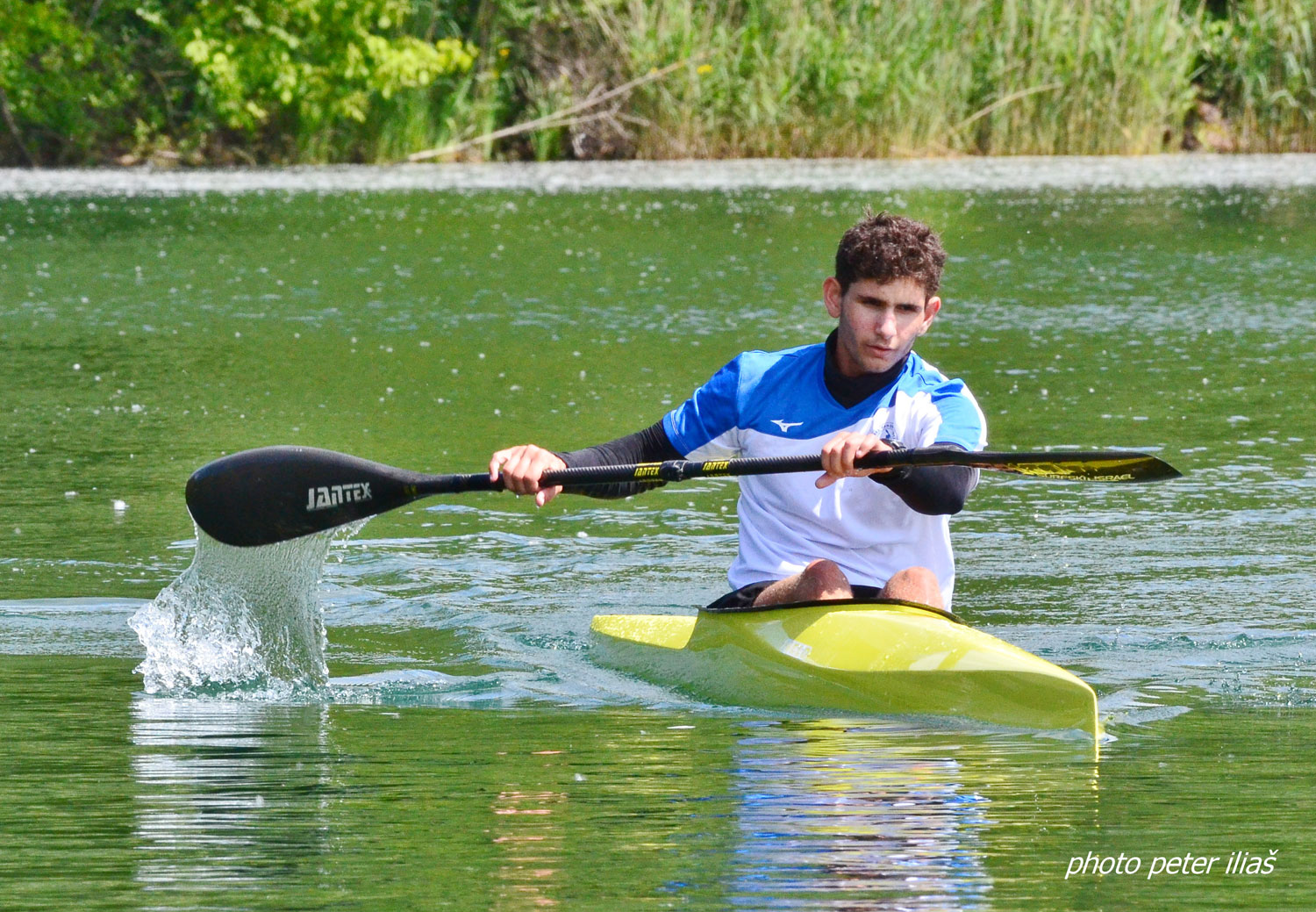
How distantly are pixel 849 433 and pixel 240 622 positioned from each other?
82.5 inches

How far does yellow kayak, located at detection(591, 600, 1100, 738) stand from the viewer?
508 centimetres

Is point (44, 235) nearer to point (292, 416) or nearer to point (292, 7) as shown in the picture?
point (292, 7)

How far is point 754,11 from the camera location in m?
24.8

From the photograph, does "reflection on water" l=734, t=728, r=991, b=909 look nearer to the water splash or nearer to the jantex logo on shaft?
the water splash

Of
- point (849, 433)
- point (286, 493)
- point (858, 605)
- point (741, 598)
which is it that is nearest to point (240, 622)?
point (286, 493)

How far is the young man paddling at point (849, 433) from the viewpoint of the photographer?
5488 mm

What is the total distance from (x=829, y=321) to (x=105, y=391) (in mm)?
4883

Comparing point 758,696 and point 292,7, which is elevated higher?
point 292,7

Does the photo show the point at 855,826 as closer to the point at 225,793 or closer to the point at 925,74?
the point at 225,793

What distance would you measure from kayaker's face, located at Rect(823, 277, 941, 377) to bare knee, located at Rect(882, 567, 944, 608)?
554 mm

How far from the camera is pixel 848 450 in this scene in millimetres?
5215

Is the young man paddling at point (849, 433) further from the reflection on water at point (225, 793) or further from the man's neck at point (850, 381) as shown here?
the reflection on water at point (225, 793)

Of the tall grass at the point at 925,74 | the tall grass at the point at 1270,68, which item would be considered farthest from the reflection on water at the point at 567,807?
the tall grass at the point at 1270,68

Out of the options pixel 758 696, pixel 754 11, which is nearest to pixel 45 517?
pixel 758 696
